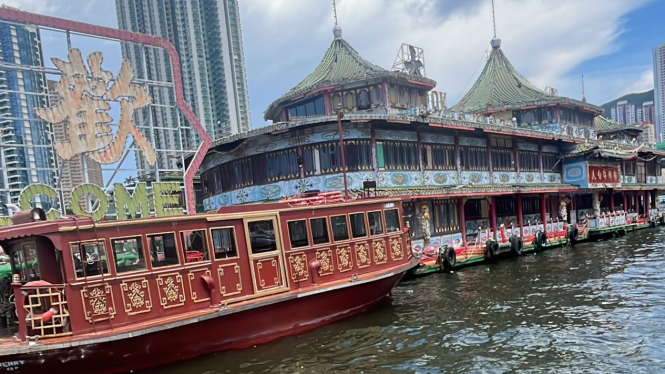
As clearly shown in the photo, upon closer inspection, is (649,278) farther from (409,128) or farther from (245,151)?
(245,151)

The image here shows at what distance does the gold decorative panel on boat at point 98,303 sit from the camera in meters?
7.41

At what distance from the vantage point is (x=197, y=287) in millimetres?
8492

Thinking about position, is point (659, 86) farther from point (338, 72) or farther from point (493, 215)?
point (338, 72)

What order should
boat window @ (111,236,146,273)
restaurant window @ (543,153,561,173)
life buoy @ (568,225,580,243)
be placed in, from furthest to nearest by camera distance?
restaurant window @ (543,153,561,173) < life buoy @ (568,225,580,243) < boat window @ (111,236,146,273)

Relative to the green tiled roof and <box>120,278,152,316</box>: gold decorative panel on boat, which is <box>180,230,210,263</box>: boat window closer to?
<box>120,278,152,316</box>: gold decorative panel on boat

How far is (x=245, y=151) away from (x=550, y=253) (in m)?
13.8

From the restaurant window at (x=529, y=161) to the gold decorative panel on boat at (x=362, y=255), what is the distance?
15164 mm

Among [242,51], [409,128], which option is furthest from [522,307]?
[242,51]

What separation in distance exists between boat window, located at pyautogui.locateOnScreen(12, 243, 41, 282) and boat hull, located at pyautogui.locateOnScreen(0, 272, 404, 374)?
4.83 ft

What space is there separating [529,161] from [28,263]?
892 inches

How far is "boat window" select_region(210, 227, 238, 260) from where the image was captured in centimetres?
894

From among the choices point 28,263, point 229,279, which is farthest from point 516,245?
point 28,263

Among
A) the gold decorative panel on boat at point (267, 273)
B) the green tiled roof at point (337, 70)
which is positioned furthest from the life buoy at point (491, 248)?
the gold decorative panel on boat at point (267, 273)

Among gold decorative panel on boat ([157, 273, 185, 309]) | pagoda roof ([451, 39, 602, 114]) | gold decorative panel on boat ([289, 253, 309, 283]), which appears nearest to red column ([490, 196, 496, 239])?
pagoda roof ([451, 39, 602, 114])
